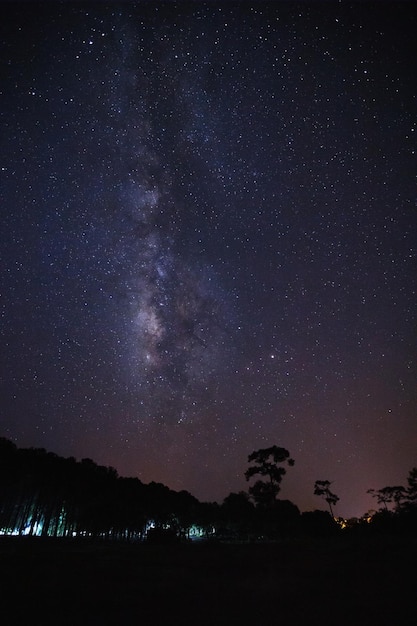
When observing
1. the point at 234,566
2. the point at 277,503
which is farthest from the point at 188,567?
the point at 277,503

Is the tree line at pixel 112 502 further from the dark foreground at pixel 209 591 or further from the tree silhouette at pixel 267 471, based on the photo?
the dark foreground at pixel 209 591

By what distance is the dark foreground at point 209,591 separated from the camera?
30.6ft

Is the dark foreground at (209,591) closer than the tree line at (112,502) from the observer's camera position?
Yes

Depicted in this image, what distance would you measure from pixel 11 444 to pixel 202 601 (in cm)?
5580

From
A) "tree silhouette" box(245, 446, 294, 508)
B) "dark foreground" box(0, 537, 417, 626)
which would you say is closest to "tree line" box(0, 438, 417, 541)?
"tree silhouette" box(245, 446, 294, 508)

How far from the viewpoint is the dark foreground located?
9.33 meters

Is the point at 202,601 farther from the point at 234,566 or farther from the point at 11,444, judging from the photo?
the point at 11,444

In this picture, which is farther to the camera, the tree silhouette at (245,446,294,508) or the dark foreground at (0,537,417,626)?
the tree silhouette at (245,446,294,508)

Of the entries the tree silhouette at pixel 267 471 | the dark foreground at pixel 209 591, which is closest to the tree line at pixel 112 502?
the tree silhouette at pixel 267 471

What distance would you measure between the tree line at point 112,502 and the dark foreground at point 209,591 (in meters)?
22.5

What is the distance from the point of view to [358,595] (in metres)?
11.4

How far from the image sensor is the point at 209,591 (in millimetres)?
12000

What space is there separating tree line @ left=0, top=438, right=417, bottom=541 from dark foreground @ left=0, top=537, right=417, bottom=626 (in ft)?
74.0

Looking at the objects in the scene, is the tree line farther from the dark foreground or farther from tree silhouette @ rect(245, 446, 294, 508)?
the dark foreground
